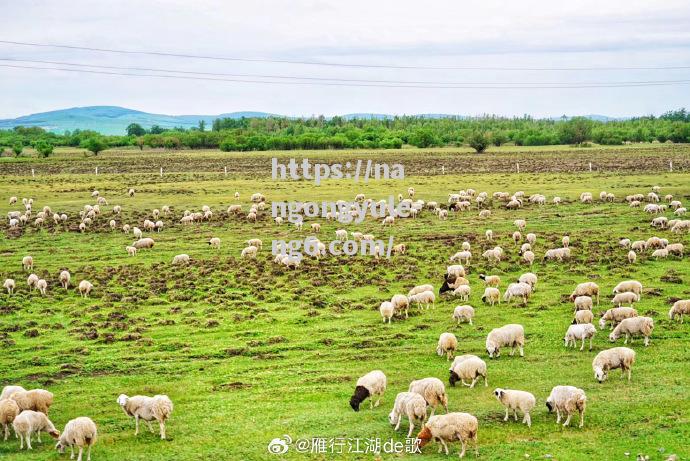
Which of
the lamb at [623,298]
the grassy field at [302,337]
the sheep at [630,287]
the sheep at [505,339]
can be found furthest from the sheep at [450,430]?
the sheep at [630,287]

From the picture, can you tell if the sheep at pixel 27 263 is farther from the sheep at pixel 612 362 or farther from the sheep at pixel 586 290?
the sheep at pixel 612 362

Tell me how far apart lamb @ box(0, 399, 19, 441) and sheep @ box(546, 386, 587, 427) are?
37.5 ft

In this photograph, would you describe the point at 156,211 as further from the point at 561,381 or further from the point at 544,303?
the point at 561,381

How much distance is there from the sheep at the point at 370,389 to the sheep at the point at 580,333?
6.68m

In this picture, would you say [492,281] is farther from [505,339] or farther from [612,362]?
[612,362]

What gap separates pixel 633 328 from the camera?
70.5 ft

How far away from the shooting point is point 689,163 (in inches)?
3083

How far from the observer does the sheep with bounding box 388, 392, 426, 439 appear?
15.6m

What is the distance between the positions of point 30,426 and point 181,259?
20.9 metres

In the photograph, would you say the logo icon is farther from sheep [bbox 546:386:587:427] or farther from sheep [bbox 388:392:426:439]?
sheep [bbox 546:386:587:427]

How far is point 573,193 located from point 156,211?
3119 centimetres

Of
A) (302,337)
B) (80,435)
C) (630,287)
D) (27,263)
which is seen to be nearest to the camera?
(80,435)

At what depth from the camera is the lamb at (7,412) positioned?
52.6 feet

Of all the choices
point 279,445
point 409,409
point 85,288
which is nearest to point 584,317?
point 409,409
